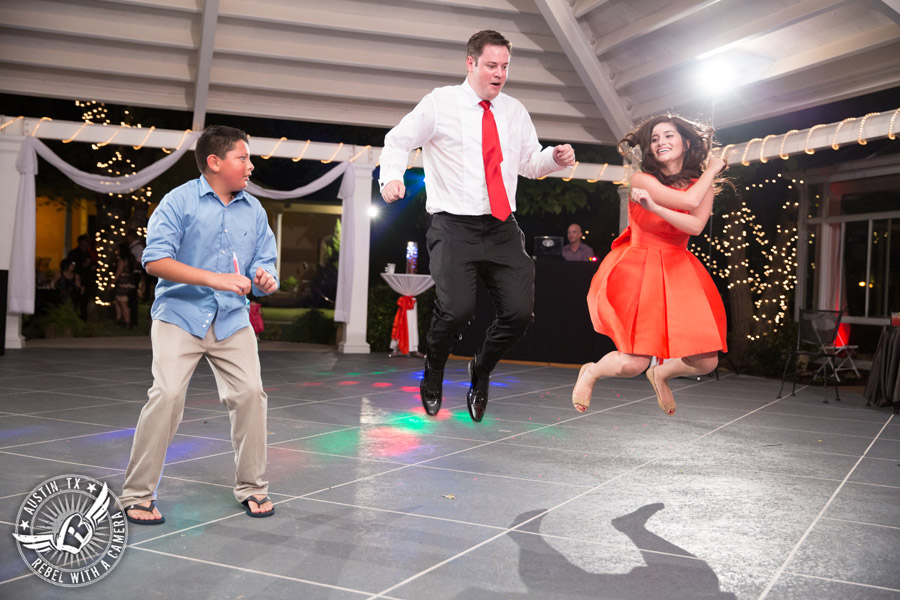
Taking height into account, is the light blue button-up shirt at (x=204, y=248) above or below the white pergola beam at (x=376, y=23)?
below

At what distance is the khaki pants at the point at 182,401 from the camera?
332cm

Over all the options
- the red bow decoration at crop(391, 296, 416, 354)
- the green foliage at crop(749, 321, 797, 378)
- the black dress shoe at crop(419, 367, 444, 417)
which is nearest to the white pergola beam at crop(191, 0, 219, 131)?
the red bow decoration at crop(391, 296, 416, 354)

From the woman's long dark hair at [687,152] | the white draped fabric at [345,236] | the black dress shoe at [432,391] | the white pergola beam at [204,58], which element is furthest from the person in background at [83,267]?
the woman's long dark hair at [687,152]

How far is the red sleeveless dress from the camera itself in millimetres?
3453

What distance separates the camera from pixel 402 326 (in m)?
11.9

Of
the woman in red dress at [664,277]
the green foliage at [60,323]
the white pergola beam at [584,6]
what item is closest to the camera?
the woman in red dress at [664,277]

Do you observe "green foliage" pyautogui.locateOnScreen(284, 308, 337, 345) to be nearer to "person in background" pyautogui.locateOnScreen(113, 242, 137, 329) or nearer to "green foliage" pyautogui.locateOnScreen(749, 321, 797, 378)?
"person in background" pyautogui.locateOnScreen(113, 242, 137, 329)

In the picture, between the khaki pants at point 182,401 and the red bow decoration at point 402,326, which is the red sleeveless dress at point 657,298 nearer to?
the khaki pants at point 182,401

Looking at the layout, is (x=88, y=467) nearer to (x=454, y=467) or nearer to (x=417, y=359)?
(x=454, y=467)

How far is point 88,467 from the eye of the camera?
4.31 m

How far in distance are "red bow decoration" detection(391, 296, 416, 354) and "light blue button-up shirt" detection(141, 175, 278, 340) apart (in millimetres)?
8299

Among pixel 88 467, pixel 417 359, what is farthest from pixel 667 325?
pixel 417 359

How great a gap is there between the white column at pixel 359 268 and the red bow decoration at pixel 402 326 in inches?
21.7

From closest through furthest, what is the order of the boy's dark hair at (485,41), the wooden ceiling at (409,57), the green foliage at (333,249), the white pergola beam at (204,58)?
the boy's dark hair at (485,41) → the wooden ceiling at (409,57) → the white pergola beam at (204,58) → the green foliage at (333,249)
